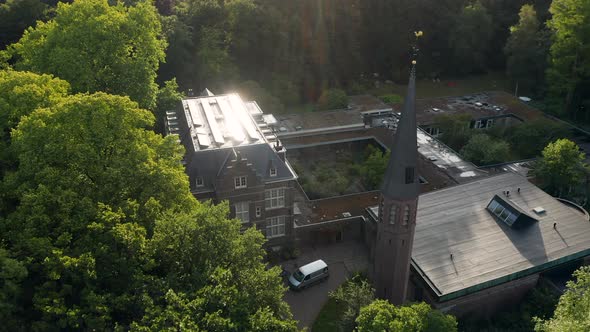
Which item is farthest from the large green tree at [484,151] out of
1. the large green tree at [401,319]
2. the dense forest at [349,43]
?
the large green tree at [401,319]

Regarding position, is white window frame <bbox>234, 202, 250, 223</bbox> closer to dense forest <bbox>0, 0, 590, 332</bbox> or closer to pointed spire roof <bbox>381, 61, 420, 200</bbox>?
dense forest <bbox>0, 0, 590, 332</bbox>

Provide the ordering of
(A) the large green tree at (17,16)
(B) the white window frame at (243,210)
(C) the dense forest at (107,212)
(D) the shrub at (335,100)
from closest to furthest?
(C) the dense forest at (107,212) < (B) the white window frame at (243,210) < (A) the large green tree at (17,16) < (D) the shrub at (335,100)

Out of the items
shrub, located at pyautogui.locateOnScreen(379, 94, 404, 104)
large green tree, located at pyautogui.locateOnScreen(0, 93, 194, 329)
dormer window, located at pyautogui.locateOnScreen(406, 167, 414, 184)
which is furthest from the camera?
shrub, located at pyautogui.locateOnScreen(379, 94, 404, 104)

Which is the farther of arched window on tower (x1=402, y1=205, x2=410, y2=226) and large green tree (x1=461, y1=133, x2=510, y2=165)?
large green tree (x1=461, y1=133, x2=510, y2=165)

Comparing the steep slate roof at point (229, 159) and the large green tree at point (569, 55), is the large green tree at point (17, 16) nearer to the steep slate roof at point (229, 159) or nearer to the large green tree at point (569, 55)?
the steep slate roof at point (229, 159)

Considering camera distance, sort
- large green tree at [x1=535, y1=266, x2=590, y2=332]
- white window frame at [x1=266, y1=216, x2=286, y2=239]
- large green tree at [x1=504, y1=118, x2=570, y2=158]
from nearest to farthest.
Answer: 1. large green tree at [x1=535, y1=266, x2=590, y2=332]
2. white window frame at [x1=266, y1=216, x2=286, y2=239]
3. large green tree at [x1=504, y1=118, x2=570, y2=158]

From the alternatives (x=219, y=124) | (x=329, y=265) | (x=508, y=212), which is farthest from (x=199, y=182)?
(x=508, y=212)

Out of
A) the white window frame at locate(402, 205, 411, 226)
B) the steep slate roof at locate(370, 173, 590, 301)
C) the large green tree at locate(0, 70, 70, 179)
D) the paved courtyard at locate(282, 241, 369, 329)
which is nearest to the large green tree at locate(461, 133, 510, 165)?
the steep slate roof at locate(370, 173, 590, 301)
